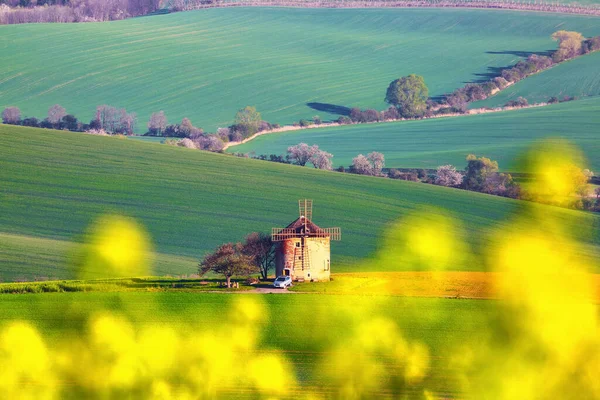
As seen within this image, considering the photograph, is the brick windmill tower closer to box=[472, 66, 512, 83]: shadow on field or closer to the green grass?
the green grass

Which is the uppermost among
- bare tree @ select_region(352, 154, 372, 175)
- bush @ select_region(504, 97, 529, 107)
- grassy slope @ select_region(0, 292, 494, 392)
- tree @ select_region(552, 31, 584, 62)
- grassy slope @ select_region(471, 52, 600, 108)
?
tree @ select_region(552, 31, 584, 62)

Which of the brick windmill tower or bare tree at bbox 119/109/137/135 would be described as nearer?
the brick windmill tower

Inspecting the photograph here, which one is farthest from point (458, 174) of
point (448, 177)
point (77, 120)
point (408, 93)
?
point (408, 93)

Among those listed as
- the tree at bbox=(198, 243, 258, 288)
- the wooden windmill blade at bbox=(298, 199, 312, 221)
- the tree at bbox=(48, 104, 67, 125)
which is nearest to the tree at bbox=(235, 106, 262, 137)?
the tree at bbox=(48, 104, 67, 125)

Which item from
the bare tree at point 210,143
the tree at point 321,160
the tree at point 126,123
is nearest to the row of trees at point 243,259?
the tree at point 321,160

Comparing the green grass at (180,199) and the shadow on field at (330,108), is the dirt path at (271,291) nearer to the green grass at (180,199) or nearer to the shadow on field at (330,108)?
the green grass at (180,199)

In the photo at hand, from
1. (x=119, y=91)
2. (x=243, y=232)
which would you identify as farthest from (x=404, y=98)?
(x=243, y=232)

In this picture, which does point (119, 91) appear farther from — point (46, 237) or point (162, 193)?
point (46, 237)
